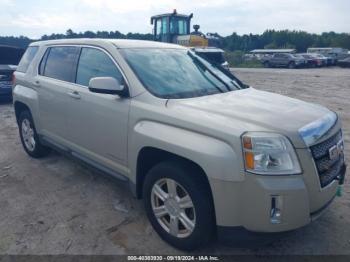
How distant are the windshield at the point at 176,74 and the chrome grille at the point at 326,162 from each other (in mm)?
1241

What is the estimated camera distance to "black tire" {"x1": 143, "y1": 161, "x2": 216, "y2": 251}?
2.70m

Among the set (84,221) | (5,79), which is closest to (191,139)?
(84,221)

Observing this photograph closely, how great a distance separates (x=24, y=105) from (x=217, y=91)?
341cm

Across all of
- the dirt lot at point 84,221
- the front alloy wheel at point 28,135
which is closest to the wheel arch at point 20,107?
the front alloy wheel at point 28,135

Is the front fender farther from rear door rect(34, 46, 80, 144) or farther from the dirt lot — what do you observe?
rear door rect(34, 46, 80, 144)

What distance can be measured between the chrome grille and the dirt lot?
1.74ft

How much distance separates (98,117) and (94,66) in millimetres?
659

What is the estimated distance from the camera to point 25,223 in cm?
351

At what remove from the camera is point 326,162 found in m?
2.73

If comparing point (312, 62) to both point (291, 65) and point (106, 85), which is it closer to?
point (291, 65)

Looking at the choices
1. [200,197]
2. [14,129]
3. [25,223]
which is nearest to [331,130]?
[200,197]

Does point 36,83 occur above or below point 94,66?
below

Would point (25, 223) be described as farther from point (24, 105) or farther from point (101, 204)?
point (24, 105)

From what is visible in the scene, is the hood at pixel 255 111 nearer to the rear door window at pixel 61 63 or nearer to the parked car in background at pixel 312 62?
the rear door window at pixel 61 63
